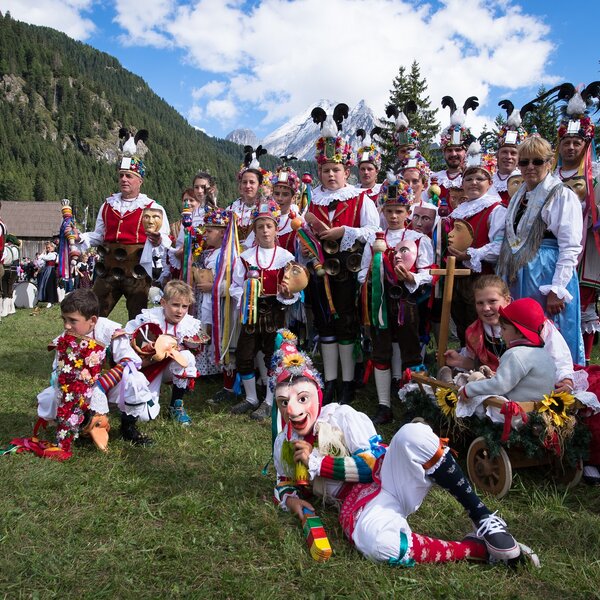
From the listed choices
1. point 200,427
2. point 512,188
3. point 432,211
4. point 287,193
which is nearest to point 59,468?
point 200,427

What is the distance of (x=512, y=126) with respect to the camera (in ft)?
21.2

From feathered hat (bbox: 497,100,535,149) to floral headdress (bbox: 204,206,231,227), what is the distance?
3124mm

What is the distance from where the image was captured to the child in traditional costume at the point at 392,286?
479 cm

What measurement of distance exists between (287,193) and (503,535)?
4284mm

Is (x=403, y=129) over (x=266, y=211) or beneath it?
over

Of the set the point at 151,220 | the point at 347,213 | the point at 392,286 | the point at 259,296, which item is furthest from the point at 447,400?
the point at 151,220

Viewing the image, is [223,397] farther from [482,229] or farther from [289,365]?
[482,229]

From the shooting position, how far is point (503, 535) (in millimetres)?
2508

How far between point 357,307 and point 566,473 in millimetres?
2412

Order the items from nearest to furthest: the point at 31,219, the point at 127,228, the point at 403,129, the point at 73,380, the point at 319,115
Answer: the point at 73,380, the point at 319,115, the point at 127,228, the point at 403,129, the point at 31,219

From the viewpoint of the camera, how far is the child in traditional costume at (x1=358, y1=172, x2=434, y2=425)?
4.79 meters

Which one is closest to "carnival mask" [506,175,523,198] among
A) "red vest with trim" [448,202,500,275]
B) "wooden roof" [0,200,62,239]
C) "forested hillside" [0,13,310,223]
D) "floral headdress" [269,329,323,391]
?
"red vest with trim" [448,202,500,275]

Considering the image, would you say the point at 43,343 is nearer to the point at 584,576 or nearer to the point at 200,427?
the point at 200,427

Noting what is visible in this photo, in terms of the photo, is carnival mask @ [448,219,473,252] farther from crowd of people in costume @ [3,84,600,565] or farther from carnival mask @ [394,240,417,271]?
carnival mask @ [394,240,417,271]
